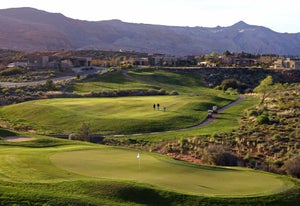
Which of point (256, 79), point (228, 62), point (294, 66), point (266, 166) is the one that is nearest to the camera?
point (266, 166)

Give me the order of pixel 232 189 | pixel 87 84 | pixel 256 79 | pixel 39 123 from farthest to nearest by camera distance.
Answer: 1. pixel 256 79
2. pixel 87 84
3. pixel 39 123
4. pixel 232 189

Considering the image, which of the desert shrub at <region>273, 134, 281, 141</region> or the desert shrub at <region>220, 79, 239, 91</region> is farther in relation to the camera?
the desert shrub at <region>220, 79, 239, 91</region>

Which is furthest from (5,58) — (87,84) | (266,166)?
(266,166)

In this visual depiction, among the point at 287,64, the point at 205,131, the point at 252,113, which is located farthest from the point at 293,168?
the point at 287,64

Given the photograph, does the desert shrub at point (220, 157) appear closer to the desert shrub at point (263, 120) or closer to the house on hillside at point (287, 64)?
the desert shrub at point (263, 120)

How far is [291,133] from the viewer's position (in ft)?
135

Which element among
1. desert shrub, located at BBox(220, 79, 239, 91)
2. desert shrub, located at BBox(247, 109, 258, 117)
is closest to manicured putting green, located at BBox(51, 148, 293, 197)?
desert shrub, located at BBox(247, 109, 258, 117)

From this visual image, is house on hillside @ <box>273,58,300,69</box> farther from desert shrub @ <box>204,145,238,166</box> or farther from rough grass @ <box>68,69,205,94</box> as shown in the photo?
desert shrub @ <box>204,145,238,166</box>

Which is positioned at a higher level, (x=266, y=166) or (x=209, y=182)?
(x=209, y=182)

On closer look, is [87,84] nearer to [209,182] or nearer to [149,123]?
[149,123]

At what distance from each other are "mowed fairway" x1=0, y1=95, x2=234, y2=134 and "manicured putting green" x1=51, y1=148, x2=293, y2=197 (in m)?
19.2

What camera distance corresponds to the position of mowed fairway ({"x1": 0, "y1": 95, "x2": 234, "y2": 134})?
44.6 metres

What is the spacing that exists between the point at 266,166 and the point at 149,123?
15.9 metres

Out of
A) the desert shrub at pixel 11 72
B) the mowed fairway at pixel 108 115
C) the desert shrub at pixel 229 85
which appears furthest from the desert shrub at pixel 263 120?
the desert shrub at pixel 11 72
